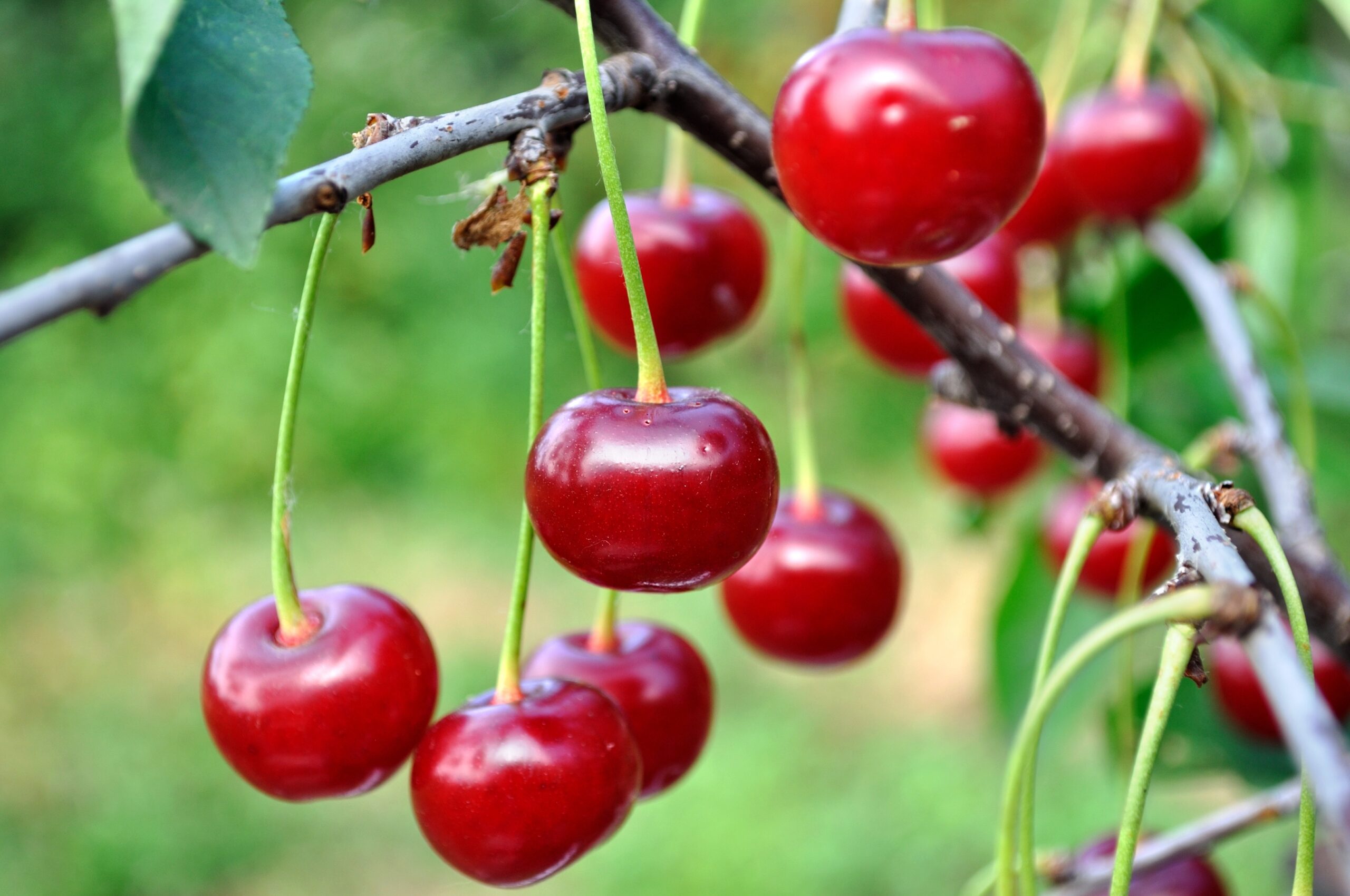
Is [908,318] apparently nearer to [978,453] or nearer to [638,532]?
[978,453]

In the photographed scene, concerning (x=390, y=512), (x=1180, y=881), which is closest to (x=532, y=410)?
(x=1180, y=881)

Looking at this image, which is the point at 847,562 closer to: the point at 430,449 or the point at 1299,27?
the point at 1299,27

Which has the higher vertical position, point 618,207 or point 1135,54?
point 1135,54

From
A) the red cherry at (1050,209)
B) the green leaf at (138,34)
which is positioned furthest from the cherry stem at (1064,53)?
the green leaf at (138,34)

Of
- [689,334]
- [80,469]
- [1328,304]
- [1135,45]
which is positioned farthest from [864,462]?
[689,334]

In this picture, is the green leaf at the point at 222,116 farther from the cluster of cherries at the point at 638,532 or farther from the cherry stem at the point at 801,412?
the cherry stem at the point at 801,412

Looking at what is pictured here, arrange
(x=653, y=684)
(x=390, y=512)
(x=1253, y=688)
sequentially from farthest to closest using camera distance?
(x=390, y=512), (x=1253, y=688), (x=653, y=684)

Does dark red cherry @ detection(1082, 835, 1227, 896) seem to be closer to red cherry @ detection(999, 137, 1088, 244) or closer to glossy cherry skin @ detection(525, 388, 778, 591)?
glossy cherry skin @ detection(525, 388, 778, 591)
